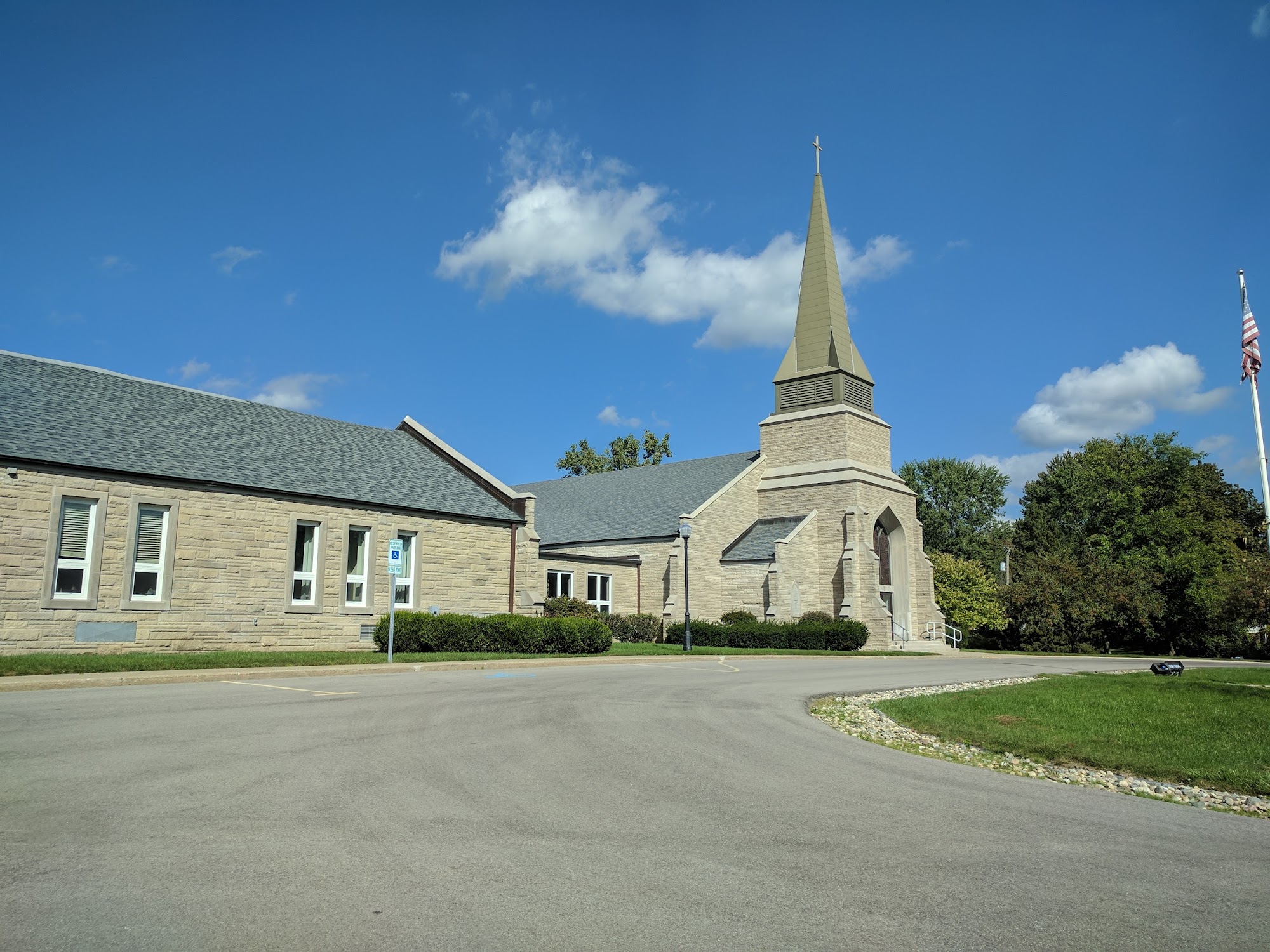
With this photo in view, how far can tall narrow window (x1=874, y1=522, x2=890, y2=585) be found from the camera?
42.2 m

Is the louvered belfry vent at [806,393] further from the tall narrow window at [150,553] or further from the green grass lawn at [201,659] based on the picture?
the tall narrow window at [150,553]

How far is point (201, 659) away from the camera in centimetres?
1841

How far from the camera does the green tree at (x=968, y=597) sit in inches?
1959

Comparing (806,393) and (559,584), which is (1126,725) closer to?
(559,584)

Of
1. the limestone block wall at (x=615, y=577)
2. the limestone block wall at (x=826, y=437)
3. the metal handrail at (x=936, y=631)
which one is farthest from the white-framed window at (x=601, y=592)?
the metal handrail at (x=936, y=631)

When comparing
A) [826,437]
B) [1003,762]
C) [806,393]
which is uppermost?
[806,393]

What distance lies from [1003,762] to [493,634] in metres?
16.2

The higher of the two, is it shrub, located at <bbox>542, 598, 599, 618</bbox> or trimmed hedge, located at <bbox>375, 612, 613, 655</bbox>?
shrub, located at <bbox>542, 598, 599, 618</bbox>

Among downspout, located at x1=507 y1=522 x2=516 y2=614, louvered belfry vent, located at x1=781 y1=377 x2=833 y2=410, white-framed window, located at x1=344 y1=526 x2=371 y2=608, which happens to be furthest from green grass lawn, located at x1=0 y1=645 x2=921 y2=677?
louvered belfry vent, located at x1=781 y1=377 x2=833 y2=410

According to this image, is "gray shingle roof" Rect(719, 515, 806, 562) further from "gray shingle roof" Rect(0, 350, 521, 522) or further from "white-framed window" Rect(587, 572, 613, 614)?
"gray shingle roof" Rect(0, 350, 521, 522)

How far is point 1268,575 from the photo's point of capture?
128ft

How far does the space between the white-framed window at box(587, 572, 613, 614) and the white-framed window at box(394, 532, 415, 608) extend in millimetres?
11750

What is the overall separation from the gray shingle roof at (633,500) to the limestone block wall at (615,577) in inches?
73.0

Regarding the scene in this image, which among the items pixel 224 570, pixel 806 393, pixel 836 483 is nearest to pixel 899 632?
pixel 836 483
